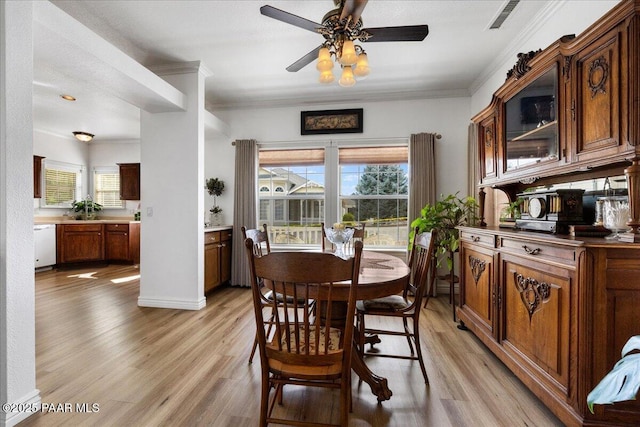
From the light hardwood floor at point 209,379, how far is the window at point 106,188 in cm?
434

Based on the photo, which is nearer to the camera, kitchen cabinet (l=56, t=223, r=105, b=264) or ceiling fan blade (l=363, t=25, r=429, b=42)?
ceiling fan blade (l=363, t=25, r=429, b=42)

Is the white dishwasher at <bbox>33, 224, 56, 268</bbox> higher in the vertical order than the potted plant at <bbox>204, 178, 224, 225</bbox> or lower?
lower

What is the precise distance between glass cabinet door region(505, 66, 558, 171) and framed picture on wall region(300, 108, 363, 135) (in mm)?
2189

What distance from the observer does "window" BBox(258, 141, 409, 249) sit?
443 centimetres

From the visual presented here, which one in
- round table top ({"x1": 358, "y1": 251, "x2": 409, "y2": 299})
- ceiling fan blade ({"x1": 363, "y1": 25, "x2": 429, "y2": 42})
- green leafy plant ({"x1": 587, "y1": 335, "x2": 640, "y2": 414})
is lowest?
green leafy plant ({"x1": 587, "y1": 335, "x2": 640, "y2": 414})

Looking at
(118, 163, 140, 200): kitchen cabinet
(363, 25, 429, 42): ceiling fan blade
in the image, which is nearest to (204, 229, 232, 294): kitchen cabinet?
(363, 25, 429, 42): ceiling fan blade

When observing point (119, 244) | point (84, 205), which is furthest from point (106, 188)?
point (119, 244)

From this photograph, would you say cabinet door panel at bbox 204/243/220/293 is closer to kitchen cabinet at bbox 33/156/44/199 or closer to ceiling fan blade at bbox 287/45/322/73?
ceiling fan blade at bbox 287/45/322/73

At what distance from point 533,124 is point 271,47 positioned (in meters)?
2.48

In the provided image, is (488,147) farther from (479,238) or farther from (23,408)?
(23,408)

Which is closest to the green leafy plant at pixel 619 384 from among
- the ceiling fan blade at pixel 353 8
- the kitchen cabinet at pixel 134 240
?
the ceiling fan blade at pixel 353 8

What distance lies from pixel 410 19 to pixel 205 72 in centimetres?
233

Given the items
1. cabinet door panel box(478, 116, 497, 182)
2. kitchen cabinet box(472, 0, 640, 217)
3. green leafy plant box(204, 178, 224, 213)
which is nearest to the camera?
kitchen cabinet box(472, 0, 640, 217)

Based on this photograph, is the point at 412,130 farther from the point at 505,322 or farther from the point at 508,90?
the point at 505,322
